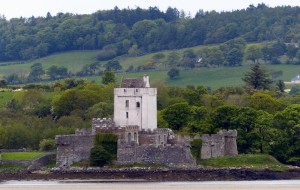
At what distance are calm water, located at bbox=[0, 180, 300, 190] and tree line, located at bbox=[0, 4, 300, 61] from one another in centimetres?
9720

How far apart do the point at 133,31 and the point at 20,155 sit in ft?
368

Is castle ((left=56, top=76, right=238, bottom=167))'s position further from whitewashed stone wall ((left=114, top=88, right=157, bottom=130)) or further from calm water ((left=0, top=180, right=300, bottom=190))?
calm water ((left=0, top=180, right=300, bottom=190))

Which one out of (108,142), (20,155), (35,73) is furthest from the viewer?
(35,73)

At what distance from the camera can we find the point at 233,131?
223 feet

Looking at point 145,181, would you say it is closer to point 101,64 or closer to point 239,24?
point 101,64

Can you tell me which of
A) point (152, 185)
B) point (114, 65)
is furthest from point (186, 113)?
point (114, 65)

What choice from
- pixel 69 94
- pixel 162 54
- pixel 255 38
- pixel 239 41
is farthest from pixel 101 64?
pixel 69 94

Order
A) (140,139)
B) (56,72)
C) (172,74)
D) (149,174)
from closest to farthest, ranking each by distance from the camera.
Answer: (149,174)
(140,139)
(172,74)
(56,72)

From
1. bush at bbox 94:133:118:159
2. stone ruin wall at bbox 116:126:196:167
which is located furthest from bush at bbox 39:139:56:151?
stone ruin wall at bbox 116:126:196:167

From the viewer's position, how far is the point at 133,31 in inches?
7077

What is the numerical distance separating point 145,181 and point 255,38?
366 feet

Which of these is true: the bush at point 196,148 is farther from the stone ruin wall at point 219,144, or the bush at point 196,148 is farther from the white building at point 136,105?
the white building at point 136,105

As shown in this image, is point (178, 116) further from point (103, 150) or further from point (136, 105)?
point (103, 150)

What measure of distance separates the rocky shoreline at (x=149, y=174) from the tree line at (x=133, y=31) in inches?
3727
